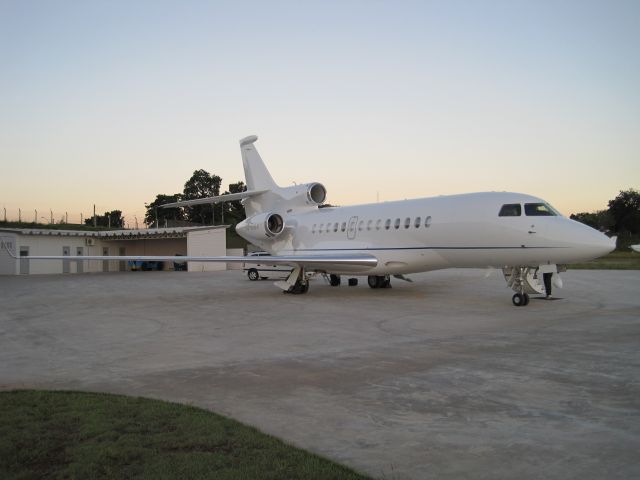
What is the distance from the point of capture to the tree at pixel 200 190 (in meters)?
96.6

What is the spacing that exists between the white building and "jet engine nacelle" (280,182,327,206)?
2088cm

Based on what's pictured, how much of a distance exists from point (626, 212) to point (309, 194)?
8081 cm

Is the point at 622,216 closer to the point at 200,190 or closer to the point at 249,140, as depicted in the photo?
the point at 200,190

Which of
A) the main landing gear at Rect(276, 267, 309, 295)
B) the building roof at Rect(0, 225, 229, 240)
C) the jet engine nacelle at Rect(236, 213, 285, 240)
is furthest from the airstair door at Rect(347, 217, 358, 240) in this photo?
the building roof at Rect(0, 225, 229, 240)

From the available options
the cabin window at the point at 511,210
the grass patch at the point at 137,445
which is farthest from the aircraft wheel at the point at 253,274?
the grass patch at the point at 137,445

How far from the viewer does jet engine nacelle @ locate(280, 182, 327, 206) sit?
81.3 ft

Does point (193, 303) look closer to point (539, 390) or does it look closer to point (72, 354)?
point (72, 354)

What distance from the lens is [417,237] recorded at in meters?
18.0

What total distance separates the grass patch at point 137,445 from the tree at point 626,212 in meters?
89.8

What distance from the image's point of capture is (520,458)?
4418mm

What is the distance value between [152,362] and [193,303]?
9.75 m

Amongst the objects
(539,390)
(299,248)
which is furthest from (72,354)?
(299,248)

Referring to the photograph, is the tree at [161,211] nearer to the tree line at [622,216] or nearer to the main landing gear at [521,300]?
the tree line at [622,216]

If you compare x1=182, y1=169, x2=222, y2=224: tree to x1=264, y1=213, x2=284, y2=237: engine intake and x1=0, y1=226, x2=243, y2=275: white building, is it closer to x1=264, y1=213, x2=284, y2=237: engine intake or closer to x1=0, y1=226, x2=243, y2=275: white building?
x1=0, y1=226, x2=243, y2=275: white building
